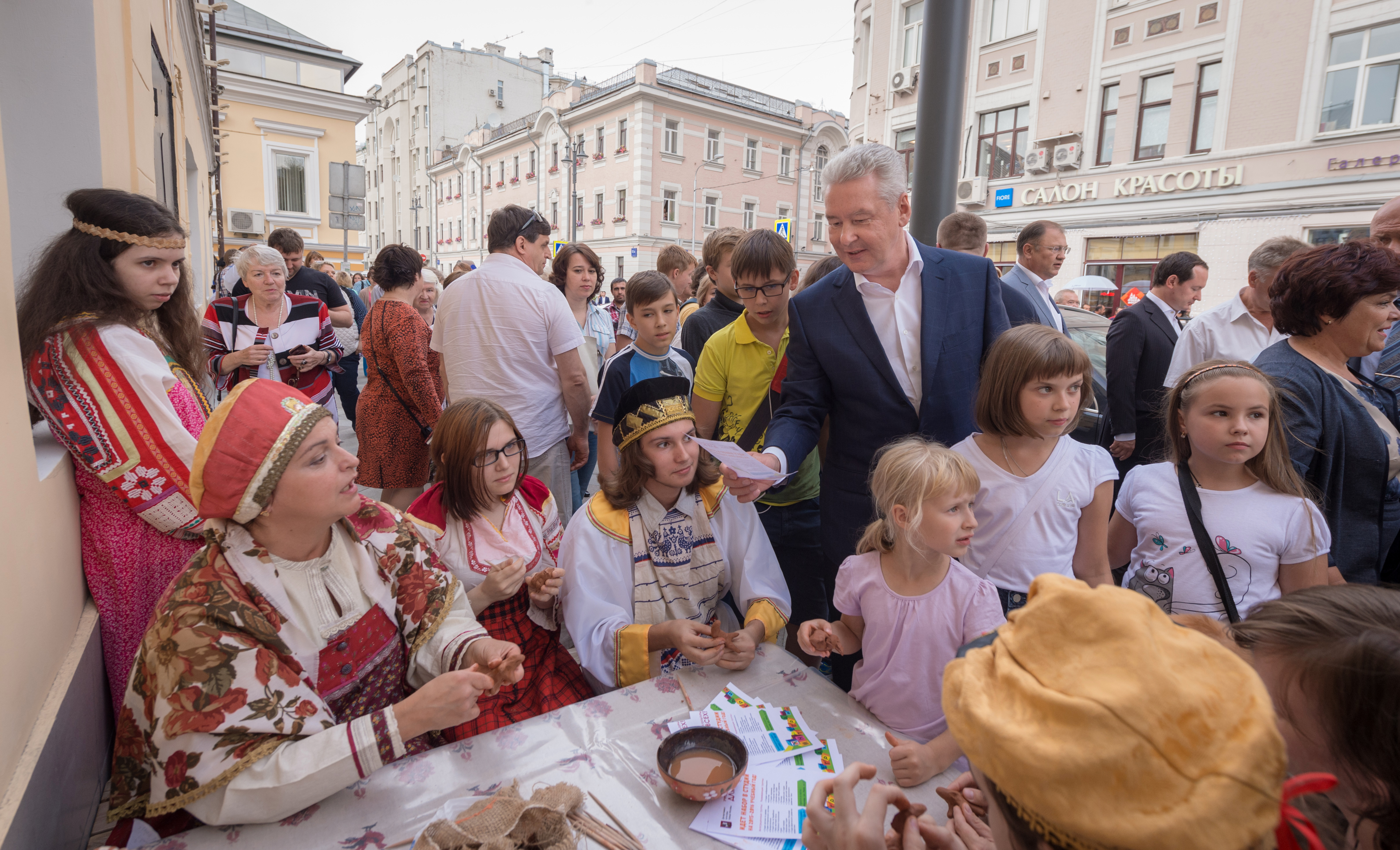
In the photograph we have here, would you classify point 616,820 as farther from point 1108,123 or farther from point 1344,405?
point 1108,123

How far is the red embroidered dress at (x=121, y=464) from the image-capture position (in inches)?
77.0

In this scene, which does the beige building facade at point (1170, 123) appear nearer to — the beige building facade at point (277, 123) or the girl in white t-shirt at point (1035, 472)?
the girl in white t-shirt at point (1035, 472)

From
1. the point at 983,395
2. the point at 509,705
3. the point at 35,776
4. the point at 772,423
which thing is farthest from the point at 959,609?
the point at 35,776

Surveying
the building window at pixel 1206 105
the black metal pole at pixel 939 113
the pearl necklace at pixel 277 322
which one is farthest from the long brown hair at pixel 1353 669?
the building window at pixel 1206 105

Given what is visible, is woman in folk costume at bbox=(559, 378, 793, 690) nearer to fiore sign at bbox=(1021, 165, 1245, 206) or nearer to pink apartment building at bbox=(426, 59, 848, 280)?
fiore sign at bbox=(1021, 165, 1245, 206)

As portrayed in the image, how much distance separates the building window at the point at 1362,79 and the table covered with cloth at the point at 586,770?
17197 mm

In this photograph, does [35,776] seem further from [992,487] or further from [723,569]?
[992,487]

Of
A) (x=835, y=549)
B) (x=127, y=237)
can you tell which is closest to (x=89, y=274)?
(x=127, y=237)

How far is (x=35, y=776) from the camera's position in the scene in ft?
4.54

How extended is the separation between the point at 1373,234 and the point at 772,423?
308 centimetres

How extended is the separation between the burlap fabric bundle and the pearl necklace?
4.06 m

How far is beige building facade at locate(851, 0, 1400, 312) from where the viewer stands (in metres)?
12.9

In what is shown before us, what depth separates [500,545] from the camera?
249 centimetres

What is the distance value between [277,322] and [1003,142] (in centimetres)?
1919
